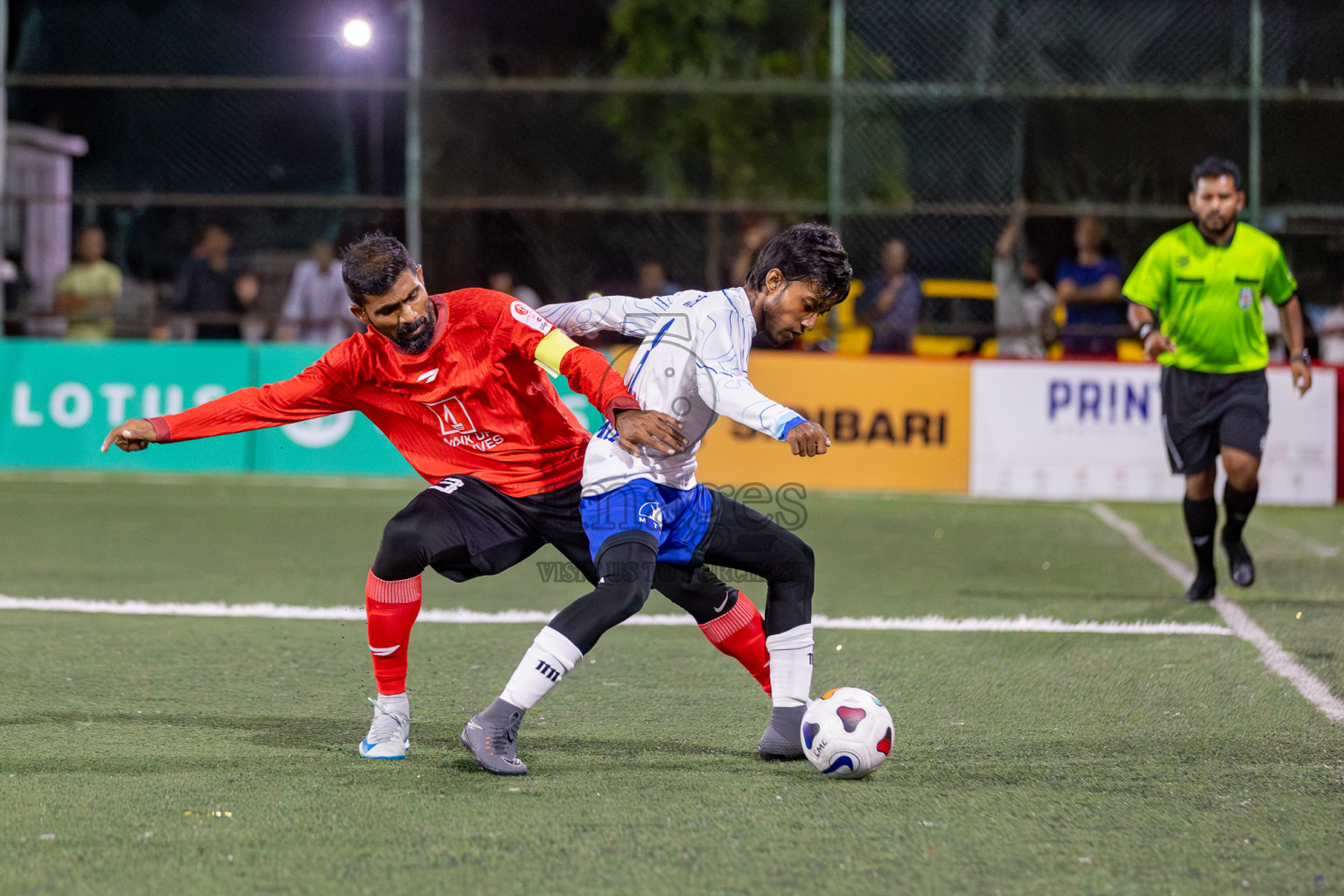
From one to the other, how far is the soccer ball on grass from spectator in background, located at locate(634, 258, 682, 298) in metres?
9.60

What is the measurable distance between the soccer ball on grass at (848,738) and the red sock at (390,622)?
1.21 m

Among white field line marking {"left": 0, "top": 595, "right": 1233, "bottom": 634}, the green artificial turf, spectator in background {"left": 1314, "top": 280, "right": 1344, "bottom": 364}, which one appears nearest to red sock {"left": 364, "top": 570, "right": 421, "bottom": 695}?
the green artificial turf

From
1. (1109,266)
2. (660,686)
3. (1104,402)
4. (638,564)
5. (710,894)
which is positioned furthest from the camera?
(1109,266)

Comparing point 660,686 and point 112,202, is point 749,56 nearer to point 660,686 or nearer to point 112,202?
point 112,202

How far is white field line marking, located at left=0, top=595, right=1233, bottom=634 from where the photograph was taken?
262 inches

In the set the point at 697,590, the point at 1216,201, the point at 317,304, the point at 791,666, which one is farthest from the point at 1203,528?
the point at 317,304

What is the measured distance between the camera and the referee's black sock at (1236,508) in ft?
24.5

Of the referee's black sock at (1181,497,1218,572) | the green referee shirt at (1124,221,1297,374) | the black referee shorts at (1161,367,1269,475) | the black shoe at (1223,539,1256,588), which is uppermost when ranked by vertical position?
the green referee shirt at (1124,221,1297,374)

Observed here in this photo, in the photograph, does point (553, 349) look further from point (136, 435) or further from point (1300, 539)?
point (1300, 539)

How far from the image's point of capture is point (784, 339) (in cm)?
428

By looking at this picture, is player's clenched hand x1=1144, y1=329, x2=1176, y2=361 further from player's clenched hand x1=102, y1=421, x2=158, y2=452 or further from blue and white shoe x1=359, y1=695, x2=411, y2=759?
player's clenched hand x1=102, y1=421, x2=158, y2=452

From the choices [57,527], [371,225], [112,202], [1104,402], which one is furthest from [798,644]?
[112,202]

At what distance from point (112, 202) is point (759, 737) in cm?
1169

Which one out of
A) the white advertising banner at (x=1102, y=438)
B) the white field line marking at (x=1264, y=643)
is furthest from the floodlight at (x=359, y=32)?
the white field line marking at (x=1264, y=643)
